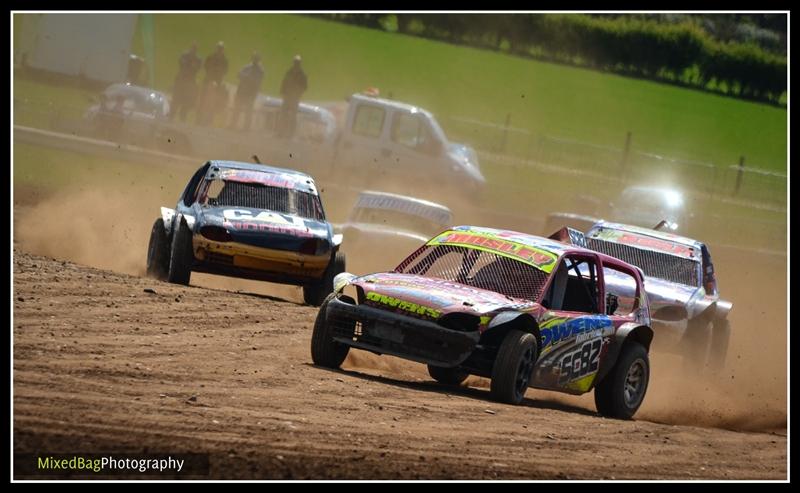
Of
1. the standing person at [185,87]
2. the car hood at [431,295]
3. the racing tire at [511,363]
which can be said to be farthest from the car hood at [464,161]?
the racing tire at [511,363]

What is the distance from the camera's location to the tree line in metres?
48.8

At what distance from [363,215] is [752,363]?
5.39 meters

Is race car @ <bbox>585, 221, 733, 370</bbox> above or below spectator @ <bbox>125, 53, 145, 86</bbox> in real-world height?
below

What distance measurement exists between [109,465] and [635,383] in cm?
578

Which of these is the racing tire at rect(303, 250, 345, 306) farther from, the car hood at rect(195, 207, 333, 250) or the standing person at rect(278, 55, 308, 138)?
the standing person at rect(278, 55, 308, 138)

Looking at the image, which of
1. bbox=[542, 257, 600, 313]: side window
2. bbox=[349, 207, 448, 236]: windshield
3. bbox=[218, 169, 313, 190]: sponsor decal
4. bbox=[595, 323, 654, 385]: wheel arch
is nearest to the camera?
bbox=[542, 257, 600, 313]: side window

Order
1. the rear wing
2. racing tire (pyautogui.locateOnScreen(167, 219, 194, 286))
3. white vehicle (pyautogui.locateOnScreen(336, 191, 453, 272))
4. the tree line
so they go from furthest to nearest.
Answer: the tree line
white vehicle (pyautogui.locateOnScreen(336, 191, 453, 272))
the rear wing
racing tire (pyautogui.locateOnScreen(167, 219, 194, 286))

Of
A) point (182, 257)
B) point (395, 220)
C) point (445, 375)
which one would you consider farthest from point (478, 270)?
point (395, 220)

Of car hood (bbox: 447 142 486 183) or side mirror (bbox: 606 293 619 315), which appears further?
car hood (bbox: 447 142 486 183)

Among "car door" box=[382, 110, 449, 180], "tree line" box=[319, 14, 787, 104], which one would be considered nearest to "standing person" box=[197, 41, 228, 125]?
"car door" box=[382, 110, 449, 180]

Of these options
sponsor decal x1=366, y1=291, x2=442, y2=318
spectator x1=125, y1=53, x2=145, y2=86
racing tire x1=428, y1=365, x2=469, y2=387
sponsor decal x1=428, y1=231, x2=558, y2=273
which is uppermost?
spectator x1=125, y1=53, x2=145, y2=86

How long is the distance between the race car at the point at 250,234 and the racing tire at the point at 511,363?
15.6 feet

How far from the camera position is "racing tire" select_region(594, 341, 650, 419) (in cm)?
1122

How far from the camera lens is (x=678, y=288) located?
52.5ft
